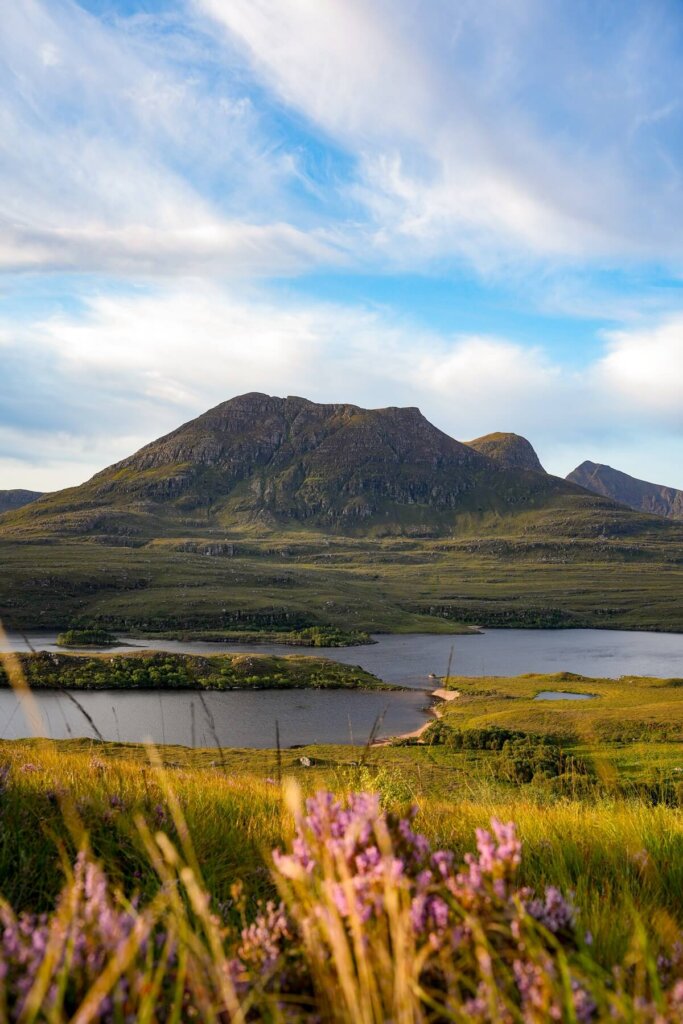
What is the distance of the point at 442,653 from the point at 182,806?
127226 millimetres

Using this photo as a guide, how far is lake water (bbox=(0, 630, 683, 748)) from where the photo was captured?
68750 mm

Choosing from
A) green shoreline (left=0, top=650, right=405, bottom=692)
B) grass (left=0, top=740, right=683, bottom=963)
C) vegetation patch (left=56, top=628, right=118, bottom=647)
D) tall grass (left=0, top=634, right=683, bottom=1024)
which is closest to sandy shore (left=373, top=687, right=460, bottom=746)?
green shoreline (left=0, top=650, right=405, bottom=692)

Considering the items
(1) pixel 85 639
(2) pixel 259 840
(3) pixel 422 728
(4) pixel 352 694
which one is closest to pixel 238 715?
(4) pixel 352 694

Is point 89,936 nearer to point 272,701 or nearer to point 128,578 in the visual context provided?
point 272,701

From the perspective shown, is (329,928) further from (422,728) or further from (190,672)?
(190,672)

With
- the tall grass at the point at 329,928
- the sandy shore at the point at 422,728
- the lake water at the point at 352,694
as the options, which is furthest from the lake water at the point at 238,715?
the tall grass at the point at 329,928

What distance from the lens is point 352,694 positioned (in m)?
88.7

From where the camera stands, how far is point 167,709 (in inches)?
3123

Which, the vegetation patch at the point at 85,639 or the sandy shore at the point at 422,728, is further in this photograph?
the vegetation patch at the point at 85,639

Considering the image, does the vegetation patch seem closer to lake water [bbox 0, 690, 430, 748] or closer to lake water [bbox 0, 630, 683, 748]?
lake water [bbox 0, 630, 683, 748]

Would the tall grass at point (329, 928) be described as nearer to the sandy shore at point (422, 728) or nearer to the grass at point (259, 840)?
the grass at point (259, 840)

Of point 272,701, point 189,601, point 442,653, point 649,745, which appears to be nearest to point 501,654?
point 442,653

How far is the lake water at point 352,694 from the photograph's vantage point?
68750 mm

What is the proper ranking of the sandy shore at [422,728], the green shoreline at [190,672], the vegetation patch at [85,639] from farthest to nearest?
the vegetation patch at [85,639], the green shoreline at [190,672], the sandy shore at [422,728]
